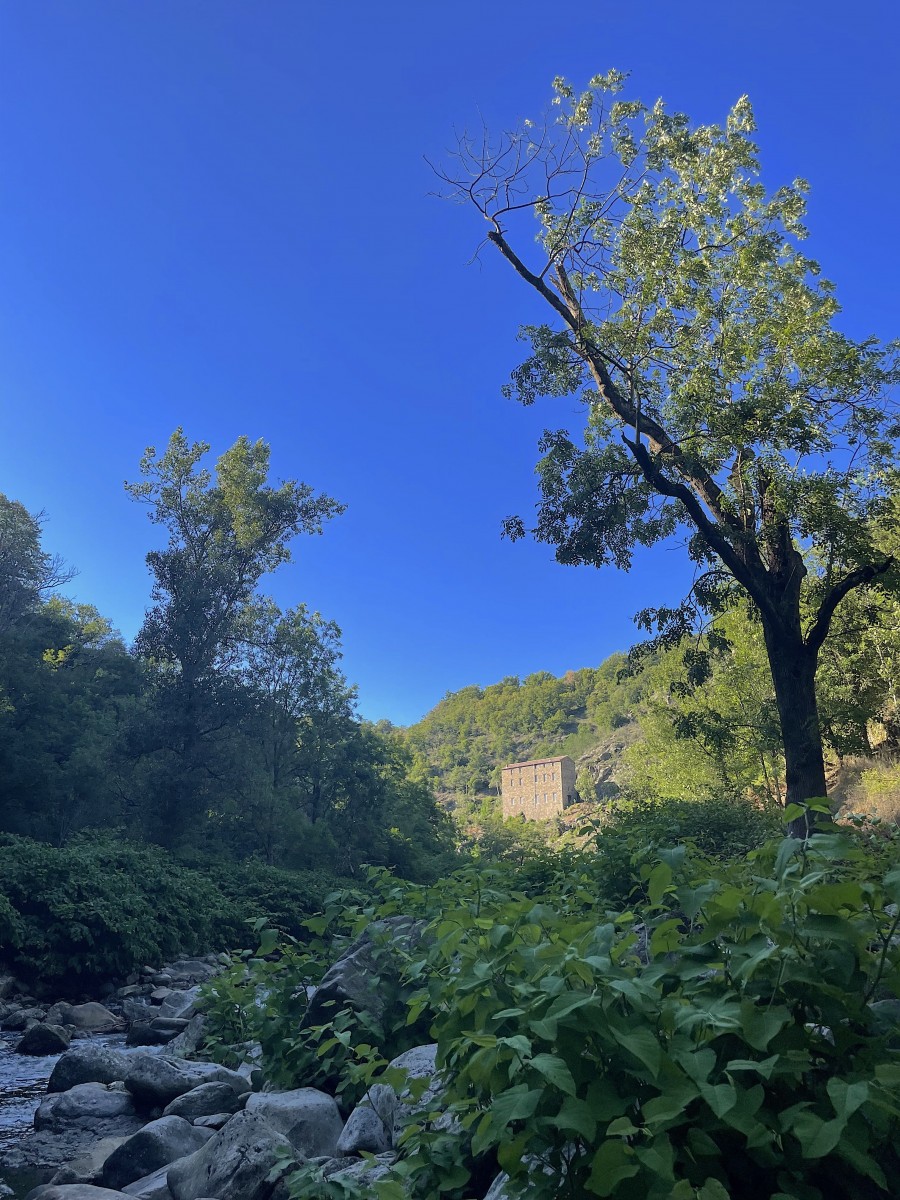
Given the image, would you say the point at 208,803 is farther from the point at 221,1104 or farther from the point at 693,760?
the point at 221,1104

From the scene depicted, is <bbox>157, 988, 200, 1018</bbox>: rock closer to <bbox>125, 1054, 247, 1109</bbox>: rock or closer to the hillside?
<bbox>125, 1054, 247, 1109</bbox>: rock

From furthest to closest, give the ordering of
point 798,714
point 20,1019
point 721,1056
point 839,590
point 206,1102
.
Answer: point 839,590
point 798,714
point 20,1019
point 206,1102
point 721,1056

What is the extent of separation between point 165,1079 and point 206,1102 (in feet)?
2.68

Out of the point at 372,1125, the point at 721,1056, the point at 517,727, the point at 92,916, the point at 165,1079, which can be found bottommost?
the point at 165,1079

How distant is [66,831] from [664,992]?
26289mm

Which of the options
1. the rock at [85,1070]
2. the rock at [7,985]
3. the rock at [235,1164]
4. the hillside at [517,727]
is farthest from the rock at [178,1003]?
the hillside at [517,727]

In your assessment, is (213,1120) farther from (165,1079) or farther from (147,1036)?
(147,1036)

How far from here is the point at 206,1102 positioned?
18.0 ft

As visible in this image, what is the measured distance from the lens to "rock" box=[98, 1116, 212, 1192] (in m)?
4.67

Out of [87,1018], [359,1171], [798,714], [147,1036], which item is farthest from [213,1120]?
[798,714]

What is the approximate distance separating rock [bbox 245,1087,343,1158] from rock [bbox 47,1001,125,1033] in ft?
25.2

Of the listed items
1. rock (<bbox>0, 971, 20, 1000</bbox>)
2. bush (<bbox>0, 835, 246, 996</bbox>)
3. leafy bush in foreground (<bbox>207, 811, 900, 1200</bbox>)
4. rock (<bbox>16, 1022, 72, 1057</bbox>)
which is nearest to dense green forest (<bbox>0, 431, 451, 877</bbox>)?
bush (<bbox>0, 835, 246, 996</bbox>)

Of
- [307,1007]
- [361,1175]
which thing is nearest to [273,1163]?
[361,1175]

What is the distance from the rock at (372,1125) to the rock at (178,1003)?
24.8 ft
